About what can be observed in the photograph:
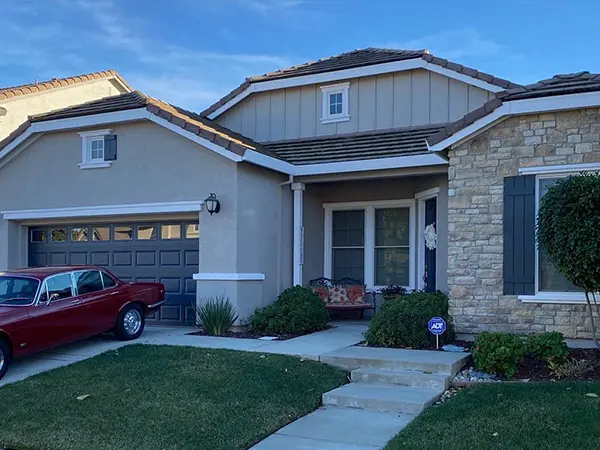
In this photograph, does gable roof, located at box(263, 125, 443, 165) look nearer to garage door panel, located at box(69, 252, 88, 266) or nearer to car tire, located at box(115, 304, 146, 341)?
car tire, located at box(115, 304, 146, 341)

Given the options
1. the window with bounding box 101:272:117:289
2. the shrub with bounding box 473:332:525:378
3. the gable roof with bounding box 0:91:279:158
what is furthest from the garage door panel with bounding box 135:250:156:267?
the shrub with bounding box 473:332:525:378

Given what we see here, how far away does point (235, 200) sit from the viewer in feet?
38.8

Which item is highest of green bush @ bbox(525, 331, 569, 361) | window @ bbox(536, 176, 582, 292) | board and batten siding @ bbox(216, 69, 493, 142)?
board and batten siding @ bbox(216, 69, 493, 142)

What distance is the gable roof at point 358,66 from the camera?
42.9 feet

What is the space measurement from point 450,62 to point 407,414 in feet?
27.9

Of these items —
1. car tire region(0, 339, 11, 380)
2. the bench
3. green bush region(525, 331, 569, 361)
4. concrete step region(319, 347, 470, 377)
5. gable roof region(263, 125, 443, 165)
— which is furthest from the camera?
the bench

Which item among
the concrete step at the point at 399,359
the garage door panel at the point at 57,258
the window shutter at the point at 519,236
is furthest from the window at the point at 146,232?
the window shutter at the point at 519,236

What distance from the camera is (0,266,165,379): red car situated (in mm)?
8961

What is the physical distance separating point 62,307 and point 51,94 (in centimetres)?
1238

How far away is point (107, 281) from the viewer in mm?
10742

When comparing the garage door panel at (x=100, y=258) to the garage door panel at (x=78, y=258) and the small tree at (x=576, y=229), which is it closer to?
the garage door panel at (x=78, y=258)

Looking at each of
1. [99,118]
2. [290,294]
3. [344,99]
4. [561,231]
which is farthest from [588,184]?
[99,118]

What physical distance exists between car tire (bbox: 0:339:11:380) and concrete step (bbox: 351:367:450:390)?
4.82 metres

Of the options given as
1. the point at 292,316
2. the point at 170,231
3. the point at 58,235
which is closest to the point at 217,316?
the point at 292,316
